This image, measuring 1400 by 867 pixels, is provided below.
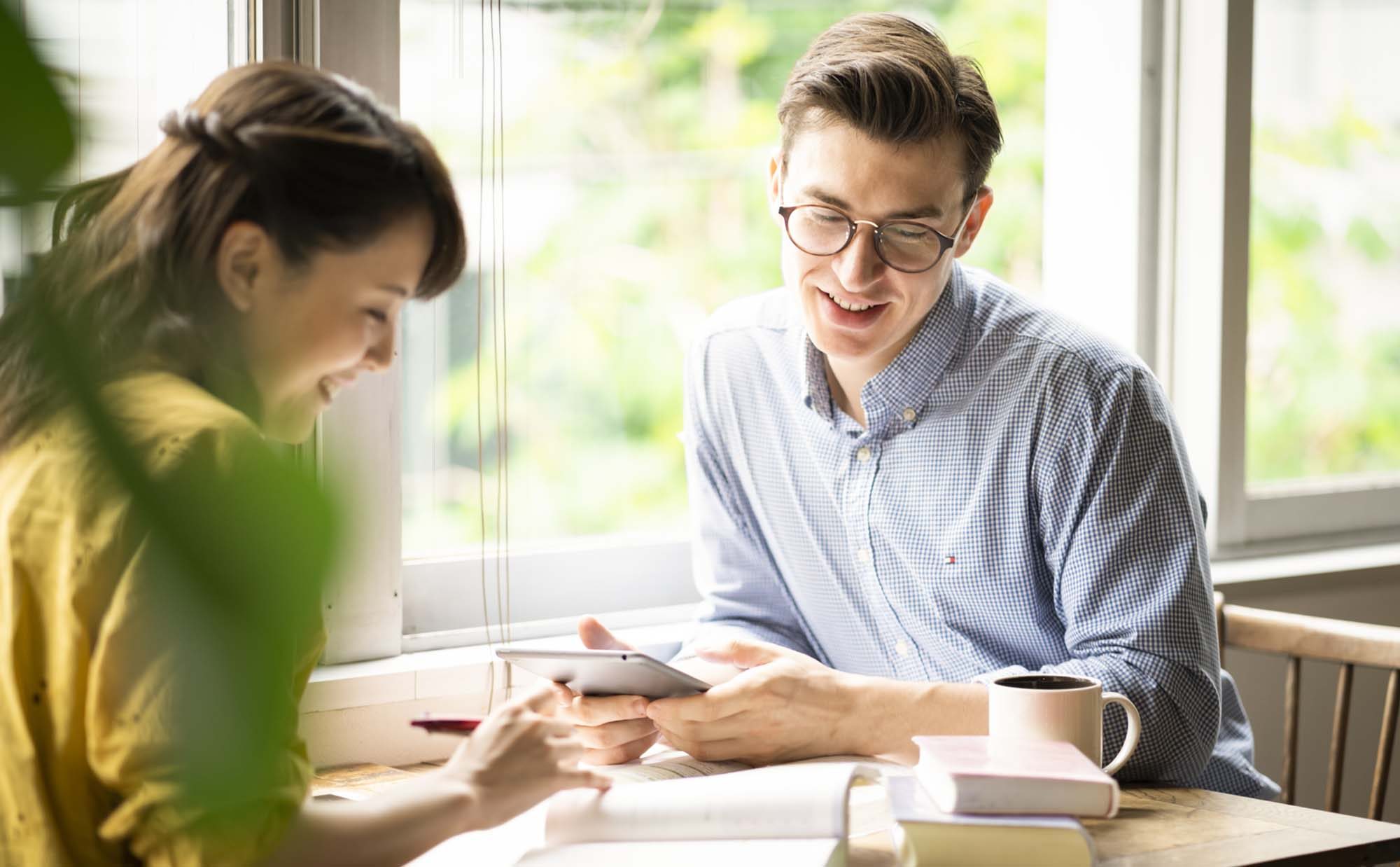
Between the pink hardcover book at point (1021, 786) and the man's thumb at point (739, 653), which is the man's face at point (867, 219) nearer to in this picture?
the man's thumb at point (739, 653)

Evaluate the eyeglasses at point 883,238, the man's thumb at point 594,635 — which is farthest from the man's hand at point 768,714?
the eyeglasses at point 883,238

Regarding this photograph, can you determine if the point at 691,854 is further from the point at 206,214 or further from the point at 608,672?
the point at 206,214

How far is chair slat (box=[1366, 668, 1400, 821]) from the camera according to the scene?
1.51 meters

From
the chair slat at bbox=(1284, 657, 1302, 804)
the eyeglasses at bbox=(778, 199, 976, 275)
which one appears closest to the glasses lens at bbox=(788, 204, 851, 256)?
the eyeglasses at bbox=(778, 199, 976, 275)

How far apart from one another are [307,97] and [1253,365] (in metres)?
1.98

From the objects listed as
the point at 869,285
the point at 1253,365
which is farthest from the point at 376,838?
the point at 1253,365

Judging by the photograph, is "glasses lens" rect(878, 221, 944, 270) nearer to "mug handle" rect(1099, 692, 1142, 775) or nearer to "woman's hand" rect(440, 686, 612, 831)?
"mug handle" rect(1099, 692, 1142, 775)

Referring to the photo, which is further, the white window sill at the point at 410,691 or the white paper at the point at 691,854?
the white window sill at the point at 410,691

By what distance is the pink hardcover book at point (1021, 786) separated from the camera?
89 centimetres

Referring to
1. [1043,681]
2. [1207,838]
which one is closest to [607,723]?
[1043,681]

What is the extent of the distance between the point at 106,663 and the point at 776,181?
110 cm

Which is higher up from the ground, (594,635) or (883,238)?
(883,238)

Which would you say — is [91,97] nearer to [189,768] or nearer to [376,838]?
[189,768]

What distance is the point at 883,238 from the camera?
54.6 inches
